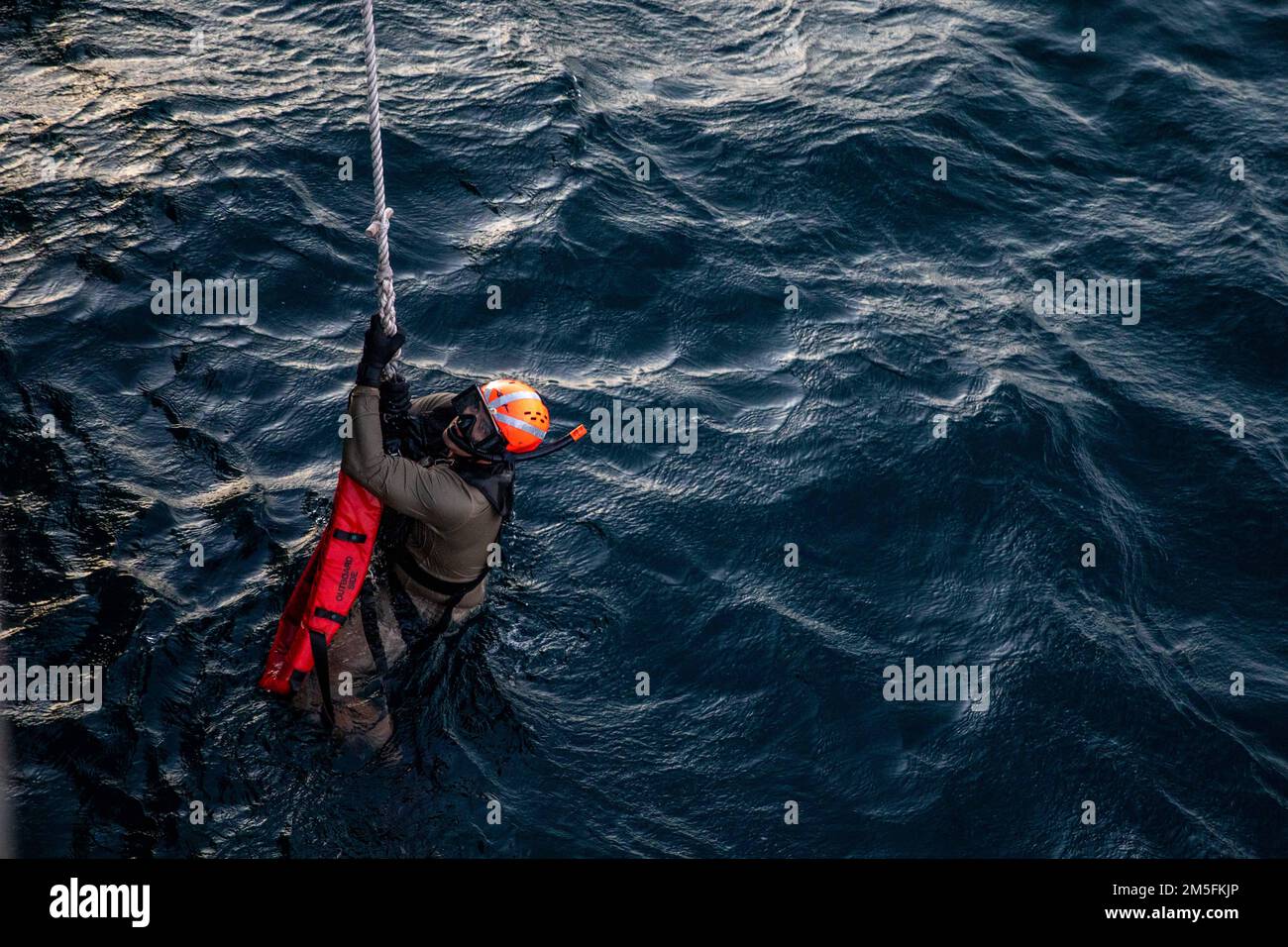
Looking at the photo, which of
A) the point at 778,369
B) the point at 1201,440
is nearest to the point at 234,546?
the point at 778,369

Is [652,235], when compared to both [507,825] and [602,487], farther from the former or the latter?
[507,825]

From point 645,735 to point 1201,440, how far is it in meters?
5.78

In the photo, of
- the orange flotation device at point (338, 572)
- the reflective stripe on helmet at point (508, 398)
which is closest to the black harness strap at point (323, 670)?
the orange flotation device at point (338, 572)

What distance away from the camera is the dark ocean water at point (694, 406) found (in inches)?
316

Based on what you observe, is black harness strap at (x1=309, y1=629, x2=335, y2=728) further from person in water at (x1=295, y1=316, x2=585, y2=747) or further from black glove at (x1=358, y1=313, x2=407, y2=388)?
black glove at (x1=358, y1=313, x2=407, y2=388)
